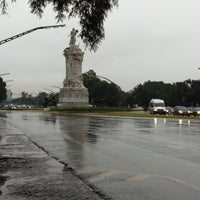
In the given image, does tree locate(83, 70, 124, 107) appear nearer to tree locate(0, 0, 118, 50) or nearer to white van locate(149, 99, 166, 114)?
white van locate(149, 99, 166, 114)

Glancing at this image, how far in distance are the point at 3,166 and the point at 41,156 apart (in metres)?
2.77

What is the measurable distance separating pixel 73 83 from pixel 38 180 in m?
86.2

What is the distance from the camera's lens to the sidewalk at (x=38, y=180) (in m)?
9.01

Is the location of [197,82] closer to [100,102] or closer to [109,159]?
[100,102]

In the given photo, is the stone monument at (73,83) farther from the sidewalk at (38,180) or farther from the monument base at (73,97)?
the sidewalk at (38,180)

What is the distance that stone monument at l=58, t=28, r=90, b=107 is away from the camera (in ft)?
317

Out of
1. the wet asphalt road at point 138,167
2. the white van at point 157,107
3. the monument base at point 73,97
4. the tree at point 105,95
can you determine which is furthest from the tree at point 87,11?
the tree at point 105,95

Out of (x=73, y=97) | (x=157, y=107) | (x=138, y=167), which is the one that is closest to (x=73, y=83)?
(x=73, y=97)

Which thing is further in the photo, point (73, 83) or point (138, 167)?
point (73, 83)

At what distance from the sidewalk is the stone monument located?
80.4m

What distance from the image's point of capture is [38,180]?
10.8 meters

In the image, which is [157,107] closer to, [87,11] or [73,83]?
[73,83]

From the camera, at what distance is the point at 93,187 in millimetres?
9883

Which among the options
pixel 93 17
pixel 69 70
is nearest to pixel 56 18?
pixel 93 17
